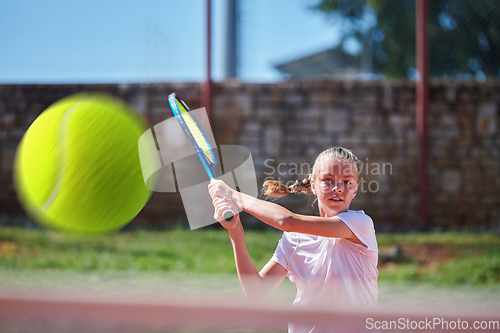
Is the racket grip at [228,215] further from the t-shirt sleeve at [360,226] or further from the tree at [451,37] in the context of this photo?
the tree at [451,37]

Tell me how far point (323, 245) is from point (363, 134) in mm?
4791

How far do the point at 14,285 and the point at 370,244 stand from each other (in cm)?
351

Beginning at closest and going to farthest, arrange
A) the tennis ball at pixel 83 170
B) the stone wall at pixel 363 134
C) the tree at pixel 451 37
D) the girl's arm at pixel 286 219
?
the girl's arm at pixel 286 219 < the tennis ball at pixel 83 170 < the stone wall at pixel 363 134 < the tree at pixel 451 37

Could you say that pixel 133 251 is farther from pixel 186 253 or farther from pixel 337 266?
pixel 337 266

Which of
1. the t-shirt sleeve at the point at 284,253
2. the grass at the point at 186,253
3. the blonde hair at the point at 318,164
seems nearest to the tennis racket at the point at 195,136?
the blonde hair at the point at 318,164

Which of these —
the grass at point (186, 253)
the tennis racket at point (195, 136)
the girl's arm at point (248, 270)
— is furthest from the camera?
the grass at point (186, 253)

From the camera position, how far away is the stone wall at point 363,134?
6.31 meters

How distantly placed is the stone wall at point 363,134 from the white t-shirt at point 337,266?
4327mm

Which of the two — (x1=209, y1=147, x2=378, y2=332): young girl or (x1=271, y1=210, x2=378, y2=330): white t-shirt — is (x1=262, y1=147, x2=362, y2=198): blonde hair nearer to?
(x1=209, y1=147, x2=378, y2=332): young girl

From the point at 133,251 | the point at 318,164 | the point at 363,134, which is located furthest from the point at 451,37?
the point at 318,164

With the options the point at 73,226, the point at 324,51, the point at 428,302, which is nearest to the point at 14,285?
the point at 73,226

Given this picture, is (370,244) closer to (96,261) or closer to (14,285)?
(14,285)

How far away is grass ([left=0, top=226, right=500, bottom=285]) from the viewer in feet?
15.5

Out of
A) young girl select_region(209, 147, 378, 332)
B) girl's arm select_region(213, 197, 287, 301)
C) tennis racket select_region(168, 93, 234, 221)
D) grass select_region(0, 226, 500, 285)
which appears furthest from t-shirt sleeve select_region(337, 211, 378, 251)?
grass select_region(0, 226, 500, 285)
